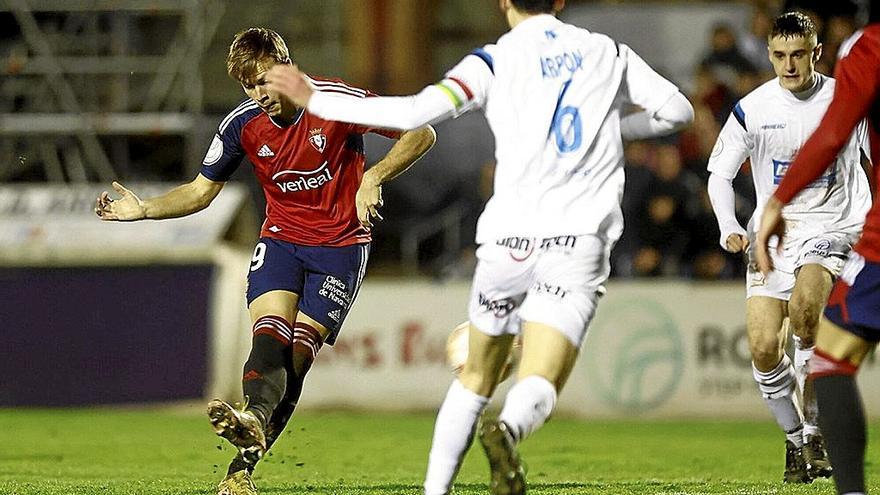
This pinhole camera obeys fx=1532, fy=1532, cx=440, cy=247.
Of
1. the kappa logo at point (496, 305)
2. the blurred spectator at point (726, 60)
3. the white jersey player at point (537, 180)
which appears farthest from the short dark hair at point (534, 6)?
the blurred spectator at point (726, 60)

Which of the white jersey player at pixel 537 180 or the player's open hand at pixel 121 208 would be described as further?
the player's open hand at pixel 121 208

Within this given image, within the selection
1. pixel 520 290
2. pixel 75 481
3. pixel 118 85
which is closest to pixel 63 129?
pixel 118 85

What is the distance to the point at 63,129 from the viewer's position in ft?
56.0

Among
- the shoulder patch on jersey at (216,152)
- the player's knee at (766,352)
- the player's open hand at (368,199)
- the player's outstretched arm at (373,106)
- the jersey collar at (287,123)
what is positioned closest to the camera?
the player's outstretched arm at (373,106)

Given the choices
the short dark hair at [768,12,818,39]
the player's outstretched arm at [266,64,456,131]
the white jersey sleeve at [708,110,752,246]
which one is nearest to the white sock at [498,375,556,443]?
the player's outstretched arm at [266,64,456,131]

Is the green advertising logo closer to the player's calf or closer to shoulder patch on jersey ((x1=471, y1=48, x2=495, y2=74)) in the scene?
shoulder patch on jersey ((x1=471, y1=48, x2=495, y2=74))

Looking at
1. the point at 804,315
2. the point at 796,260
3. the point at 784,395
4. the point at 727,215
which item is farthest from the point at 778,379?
the point at 727,215

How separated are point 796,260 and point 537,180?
296cm

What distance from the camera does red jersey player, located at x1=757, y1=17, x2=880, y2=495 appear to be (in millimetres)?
5332

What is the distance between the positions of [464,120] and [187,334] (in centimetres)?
408

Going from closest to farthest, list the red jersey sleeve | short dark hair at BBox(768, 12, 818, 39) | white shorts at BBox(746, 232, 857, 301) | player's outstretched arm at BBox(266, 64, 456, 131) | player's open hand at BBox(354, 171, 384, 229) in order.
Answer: the red jersey sleeve
player's outstretched arm at BBox(266, 64, 456, 131)
player's open hand at BBox(354, 171, 384, 229)
short dark hair at BBox(768, 12, 818, 39)
white shorts at BBox(746, 232, 857, 301)

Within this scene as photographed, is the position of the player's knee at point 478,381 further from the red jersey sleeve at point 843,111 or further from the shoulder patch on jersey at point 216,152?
the shoulder patch on jersey at point 216,152

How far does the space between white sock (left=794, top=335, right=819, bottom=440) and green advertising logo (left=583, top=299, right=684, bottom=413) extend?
20.6ft

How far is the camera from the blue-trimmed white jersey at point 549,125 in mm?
5848
